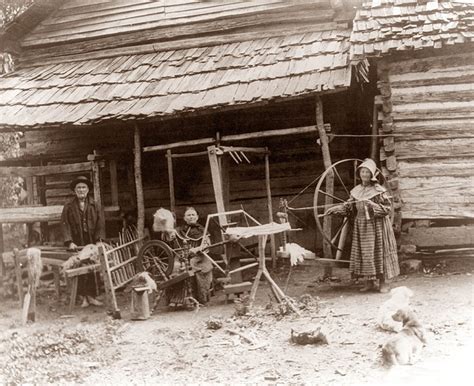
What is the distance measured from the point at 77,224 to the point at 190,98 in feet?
8.79

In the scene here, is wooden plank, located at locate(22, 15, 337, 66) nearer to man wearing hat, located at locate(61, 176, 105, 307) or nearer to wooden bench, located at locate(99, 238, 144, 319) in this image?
man wearing hat, located at locate(61, 176, 105, 307)

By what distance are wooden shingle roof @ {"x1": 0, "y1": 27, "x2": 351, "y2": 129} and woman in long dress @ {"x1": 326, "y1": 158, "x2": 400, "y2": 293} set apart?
1.66 m

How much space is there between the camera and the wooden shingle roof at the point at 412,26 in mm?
7887

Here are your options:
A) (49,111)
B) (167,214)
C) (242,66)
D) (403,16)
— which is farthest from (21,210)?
(403,16)

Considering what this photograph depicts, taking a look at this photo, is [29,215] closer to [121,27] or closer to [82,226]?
[82,226]

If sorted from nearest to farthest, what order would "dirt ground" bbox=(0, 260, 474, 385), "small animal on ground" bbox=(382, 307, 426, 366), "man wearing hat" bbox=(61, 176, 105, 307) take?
"small animal on ground" bbox=(382, 307, 426, 366) → "dirt ground" bbox=(0, 260, 474, 385) → "man wearing hat" bbox=(61, 176, 105, 307)

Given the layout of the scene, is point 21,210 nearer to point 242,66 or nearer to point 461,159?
point 242,66

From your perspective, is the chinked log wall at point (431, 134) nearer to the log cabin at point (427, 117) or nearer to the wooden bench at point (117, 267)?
the log cabin at point (427, 117)

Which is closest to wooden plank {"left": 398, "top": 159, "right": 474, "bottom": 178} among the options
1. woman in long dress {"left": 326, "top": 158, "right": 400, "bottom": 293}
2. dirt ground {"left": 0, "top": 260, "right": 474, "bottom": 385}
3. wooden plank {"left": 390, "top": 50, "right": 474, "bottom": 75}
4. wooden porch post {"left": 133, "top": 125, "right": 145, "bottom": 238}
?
woman in long dress {"left": 326, "top": 158, "right": 400, "bottom": 293}

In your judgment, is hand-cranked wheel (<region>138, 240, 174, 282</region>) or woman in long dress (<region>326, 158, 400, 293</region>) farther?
hand-cranked wheel (<region>138, 240, 174, 282</region>)

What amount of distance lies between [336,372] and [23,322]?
4.61 meters

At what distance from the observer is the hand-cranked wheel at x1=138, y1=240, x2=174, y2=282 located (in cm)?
787

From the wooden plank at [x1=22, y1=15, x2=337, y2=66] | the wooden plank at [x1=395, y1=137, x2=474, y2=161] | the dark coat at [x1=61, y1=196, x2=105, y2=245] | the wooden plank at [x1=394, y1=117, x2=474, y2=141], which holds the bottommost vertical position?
the dark coat at [x1=61, y1=196, x2=105, y2=245]

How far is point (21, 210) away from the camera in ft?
29.8
